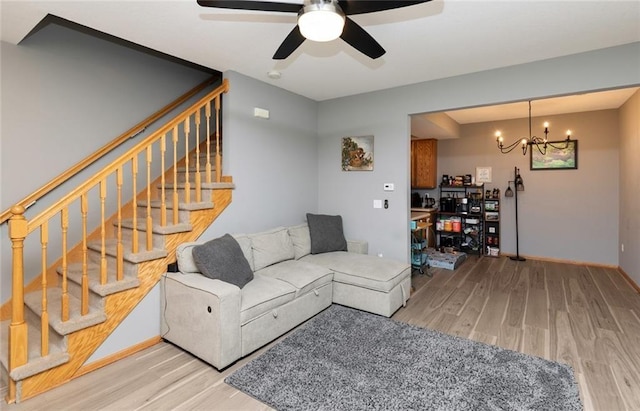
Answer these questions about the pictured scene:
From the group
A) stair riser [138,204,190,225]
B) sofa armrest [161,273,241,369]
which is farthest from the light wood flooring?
stair riser [138,204,190,225]

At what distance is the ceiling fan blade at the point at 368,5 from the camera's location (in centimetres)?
165

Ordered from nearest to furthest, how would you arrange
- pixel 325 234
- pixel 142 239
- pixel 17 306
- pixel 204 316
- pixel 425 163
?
pixel 17 306 → pixel 204 316 → pixel 142 239 → pixel 325 234 → pixel 425 163

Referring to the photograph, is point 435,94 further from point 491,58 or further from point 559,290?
point 559,290

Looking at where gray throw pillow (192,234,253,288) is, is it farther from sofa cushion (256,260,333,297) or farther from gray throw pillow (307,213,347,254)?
gray throw pillow (307,213,347,254)

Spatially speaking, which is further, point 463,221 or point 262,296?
point 463,221

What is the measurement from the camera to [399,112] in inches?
156

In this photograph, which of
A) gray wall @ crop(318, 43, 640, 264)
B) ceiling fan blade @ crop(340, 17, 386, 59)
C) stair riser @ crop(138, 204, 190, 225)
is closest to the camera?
ceiling fan blade @ crop(340, 17, 386, 59)

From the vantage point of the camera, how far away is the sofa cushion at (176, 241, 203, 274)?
277 cm

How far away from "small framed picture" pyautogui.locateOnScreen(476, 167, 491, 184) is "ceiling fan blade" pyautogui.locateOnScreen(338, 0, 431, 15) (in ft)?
17.8

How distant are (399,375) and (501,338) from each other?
1.21m

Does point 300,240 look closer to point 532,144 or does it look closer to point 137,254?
point 137,254

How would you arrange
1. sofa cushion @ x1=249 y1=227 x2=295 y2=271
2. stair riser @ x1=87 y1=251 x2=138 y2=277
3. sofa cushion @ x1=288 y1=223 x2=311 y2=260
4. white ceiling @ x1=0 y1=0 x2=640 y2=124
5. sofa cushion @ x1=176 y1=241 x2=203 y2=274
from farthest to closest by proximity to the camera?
1. sofa cushion @ x1=288 y1=223 x2=311 y2=260
2. sofa cushion @ x1=249 y1=227 x2=295 y2=271
3. sofa cushion @ x1=176 y1=241 x2=203 y2=274
4. stair riser @ x1=87 y1=251 x2=138 y2=277
5. white ceiling @ x1=0 y1=0 x2=640 y2=124

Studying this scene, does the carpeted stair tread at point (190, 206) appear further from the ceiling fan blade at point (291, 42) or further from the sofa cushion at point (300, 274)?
the ceiling fan blade at point (291, 42)

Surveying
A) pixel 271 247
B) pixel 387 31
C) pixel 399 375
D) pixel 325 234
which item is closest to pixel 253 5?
pixel 387 31
